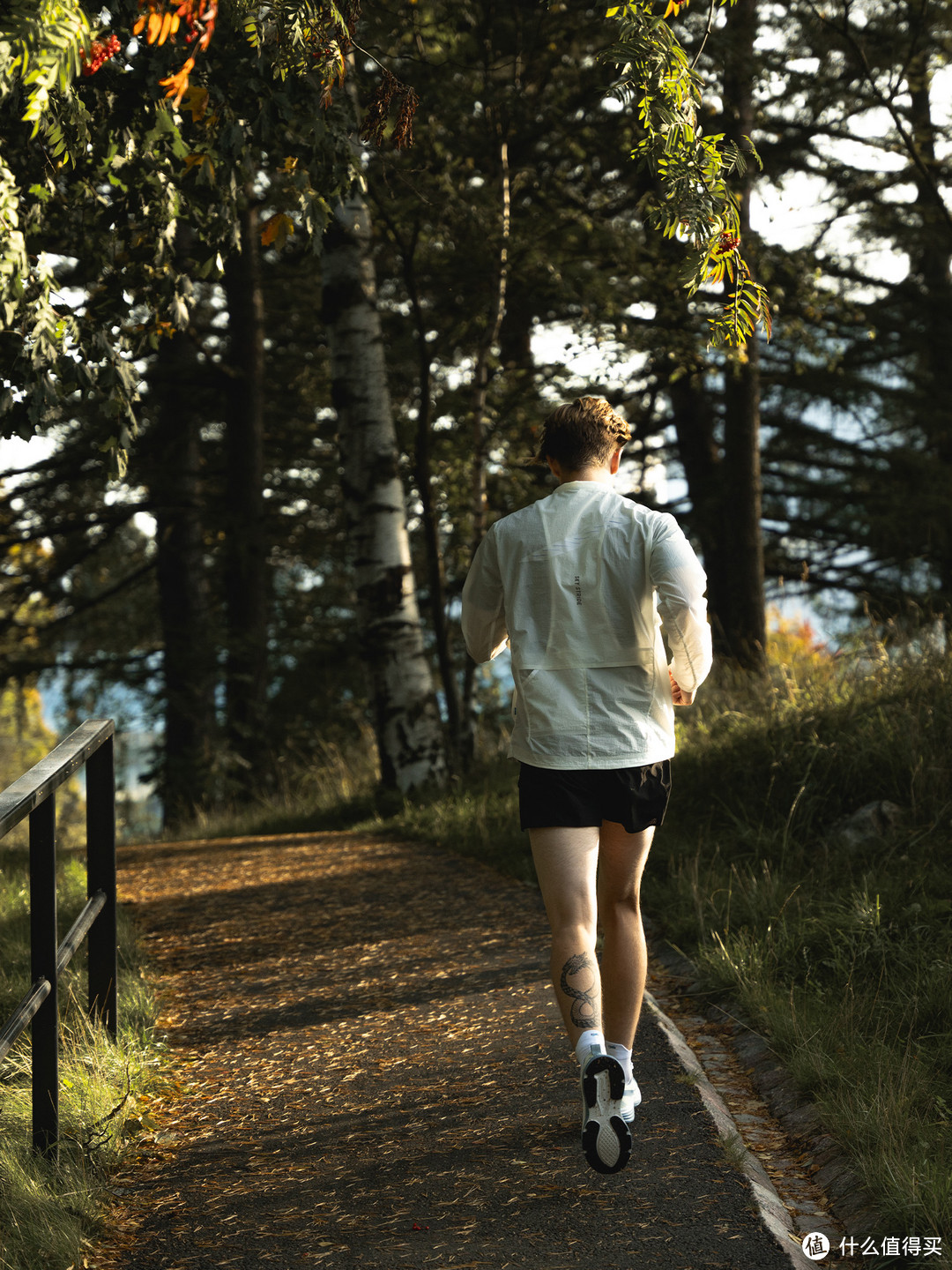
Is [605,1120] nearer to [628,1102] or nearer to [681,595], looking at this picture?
[628,1102]

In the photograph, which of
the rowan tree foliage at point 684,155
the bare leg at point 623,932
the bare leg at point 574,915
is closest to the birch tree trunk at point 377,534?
the rowan tree foliage at point 684,155

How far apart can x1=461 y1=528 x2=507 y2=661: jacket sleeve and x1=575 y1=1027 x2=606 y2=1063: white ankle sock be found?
1056mm

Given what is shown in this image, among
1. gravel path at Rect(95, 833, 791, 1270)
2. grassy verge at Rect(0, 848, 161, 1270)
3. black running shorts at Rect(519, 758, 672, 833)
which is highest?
black running shorts at Rect(519, 758, 672, 833)

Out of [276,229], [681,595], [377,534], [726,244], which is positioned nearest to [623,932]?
[681,595]

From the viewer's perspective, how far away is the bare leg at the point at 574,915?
9.38 feet

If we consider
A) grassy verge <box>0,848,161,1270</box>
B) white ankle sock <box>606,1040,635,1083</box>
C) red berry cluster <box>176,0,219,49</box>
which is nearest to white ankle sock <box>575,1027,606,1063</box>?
white ankle sock <box>606,1040,635,1083</box>

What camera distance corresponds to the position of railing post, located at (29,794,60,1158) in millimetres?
2854

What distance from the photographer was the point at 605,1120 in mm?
2721

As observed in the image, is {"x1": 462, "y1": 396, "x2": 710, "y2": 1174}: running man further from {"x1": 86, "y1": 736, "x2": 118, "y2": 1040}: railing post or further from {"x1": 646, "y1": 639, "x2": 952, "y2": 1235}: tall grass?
{"x1": 86, "y1": 736, "x2": 118, "y2": 1040}: railing post

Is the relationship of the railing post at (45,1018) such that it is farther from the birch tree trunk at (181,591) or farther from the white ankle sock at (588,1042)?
the birch tree trunk at (181,591)

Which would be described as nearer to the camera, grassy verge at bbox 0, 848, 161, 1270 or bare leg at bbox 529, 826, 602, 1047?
grassy verge at bbox 0, 848, 161, 1270

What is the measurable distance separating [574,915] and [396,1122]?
3.10ft

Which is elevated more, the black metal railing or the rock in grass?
the black metal railing

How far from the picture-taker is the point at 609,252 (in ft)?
32.2
